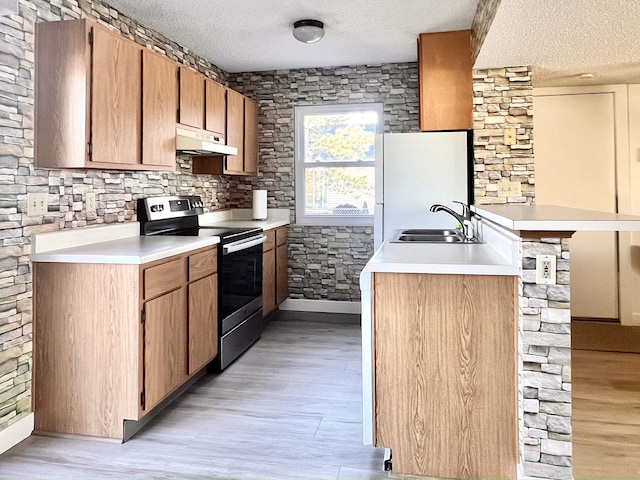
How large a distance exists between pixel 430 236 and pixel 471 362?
51.0 inches

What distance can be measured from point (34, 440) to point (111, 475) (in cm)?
57

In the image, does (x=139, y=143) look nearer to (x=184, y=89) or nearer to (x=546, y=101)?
(x=184, y=89)

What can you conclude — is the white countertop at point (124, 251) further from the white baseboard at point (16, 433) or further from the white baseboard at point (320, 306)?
the white baseboard at point (320, 306)

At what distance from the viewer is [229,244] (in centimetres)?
322

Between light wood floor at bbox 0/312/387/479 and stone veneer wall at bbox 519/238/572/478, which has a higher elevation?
stone veneer wall at bbox 519/238/572/478

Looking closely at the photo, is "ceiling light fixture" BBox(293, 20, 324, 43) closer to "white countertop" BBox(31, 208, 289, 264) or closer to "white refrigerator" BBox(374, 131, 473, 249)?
"white refrigerator" BBox(374, 131, 473, 249)

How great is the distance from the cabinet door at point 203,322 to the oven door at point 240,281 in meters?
0.10

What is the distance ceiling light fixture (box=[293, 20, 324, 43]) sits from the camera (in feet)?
10.8

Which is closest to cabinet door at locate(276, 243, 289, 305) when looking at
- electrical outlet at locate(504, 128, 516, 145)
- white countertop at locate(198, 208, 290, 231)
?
white countertop at locate(198, 208, 290, 231)

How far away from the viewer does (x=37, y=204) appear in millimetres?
2367

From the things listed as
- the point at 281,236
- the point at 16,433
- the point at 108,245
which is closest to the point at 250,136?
the point at 281,236

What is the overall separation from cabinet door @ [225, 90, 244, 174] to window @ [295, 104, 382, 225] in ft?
2.00

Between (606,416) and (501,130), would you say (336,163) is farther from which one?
(606,416)

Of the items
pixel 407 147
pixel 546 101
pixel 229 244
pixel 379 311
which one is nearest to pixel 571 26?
pixel 407 147
